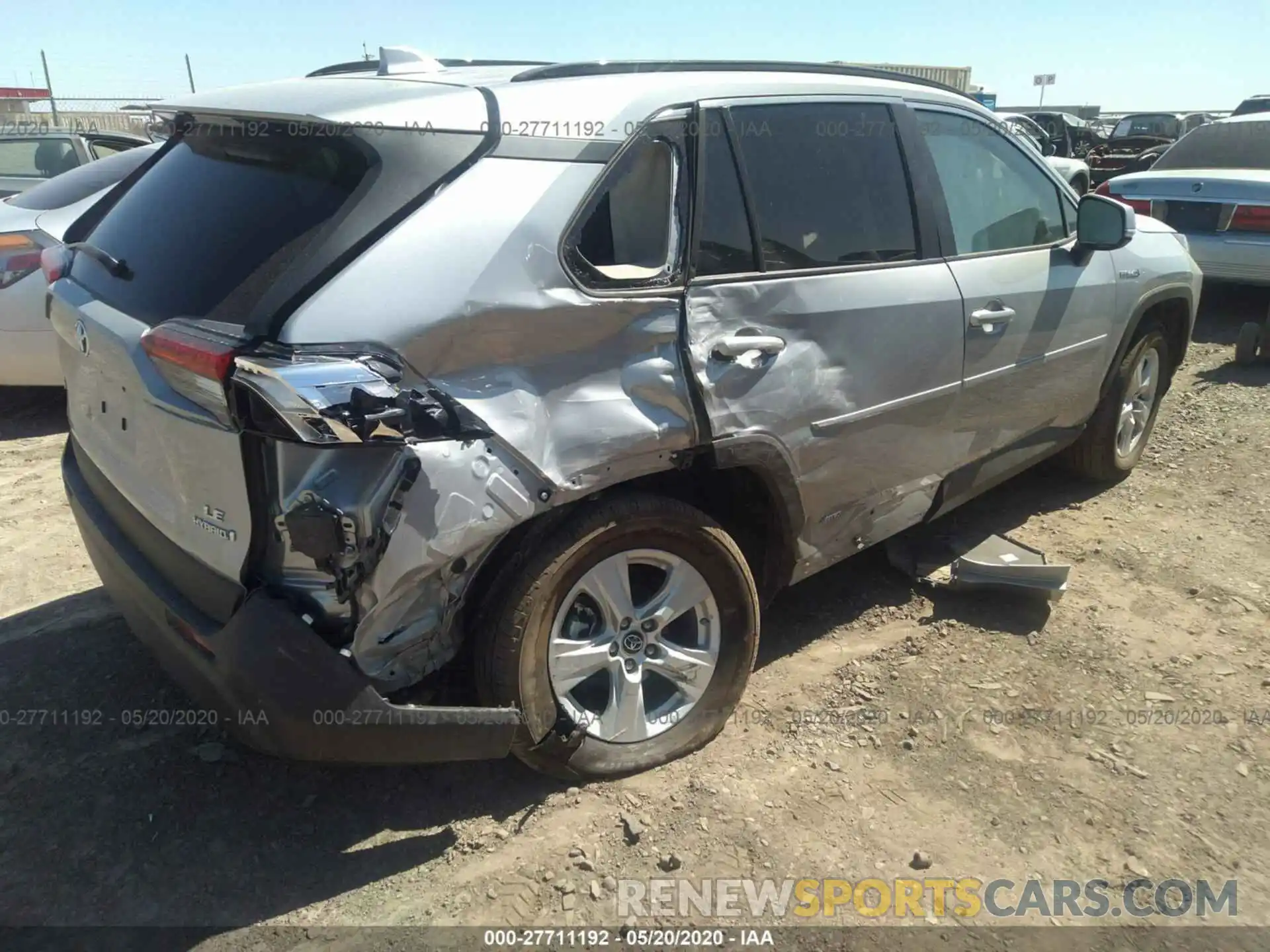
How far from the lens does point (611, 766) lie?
2.77m

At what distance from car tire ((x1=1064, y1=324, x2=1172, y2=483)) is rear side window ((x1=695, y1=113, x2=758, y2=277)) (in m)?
2.67

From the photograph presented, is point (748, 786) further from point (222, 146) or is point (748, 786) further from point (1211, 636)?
point (222, 146)

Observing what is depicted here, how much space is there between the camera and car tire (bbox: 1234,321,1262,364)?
6961 mm

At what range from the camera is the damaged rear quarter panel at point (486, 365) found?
84.3 inches

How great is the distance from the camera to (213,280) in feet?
7.56

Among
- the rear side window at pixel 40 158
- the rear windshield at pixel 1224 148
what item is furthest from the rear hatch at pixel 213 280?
the rear windshield at pixel 1224 148

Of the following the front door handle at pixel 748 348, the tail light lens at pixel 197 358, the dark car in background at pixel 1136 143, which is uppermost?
the tail light lens at pixel 197 358

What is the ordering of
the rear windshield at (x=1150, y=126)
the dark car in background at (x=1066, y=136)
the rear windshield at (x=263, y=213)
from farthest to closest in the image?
the rear windshield at (x=1150, y=126) → the dark car in background at (x=1066, y=136) → the rear windshield at (x=263, y=213)

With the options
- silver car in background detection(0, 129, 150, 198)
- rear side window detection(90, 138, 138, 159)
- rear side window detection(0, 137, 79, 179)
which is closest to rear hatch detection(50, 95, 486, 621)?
rear side window detection(90, 138, 138, 159)

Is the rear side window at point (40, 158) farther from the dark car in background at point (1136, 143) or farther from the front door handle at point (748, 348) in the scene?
the dark car in background at point (1136, 143)

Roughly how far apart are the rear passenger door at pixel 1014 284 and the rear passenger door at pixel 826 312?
6.0 inches

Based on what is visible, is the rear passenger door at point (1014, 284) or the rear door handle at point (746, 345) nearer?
the rear door handle at point (746, 345)

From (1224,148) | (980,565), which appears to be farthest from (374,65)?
(1224,148)

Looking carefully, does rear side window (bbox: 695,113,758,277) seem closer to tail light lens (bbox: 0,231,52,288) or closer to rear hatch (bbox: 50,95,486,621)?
rear hatch (bbox: 50,95,486,621)
